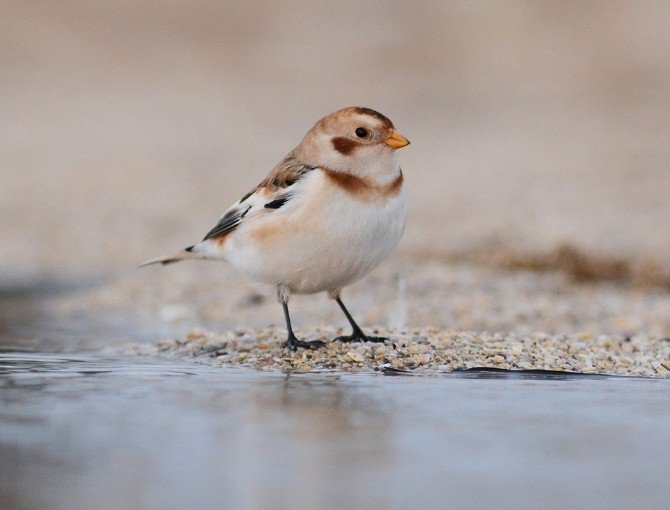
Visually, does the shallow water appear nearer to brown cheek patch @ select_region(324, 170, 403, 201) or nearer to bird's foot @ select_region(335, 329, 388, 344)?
bird's foot @ select_region(335, 329, 388, 344)

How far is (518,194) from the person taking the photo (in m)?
11.9

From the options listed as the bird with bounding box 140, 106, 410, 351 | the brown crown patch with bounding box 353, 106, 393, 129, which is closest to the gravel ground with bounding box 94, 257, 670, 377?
the bird with bounding box 140, 106, 410, 351

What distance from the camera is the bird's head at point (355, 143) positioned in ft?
17.3

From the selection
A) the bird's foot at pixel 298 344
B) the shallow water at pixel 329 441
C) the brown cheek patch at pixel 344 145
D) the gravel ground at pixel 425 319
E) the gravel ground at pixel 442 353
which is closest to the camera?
the shallow water at pixel 329 441

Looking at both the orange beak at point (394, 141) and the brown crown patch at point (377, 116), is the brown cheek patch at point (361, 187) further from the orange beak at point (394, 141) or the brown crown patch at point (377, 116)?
the brown crown patch at point (377, 116)

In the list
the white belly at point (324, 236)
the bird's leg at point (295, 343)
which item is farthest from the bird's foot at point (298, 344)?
the white belly at point (324, 236)

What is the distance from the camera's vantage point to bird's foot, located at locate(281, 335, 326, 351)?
17.7ft

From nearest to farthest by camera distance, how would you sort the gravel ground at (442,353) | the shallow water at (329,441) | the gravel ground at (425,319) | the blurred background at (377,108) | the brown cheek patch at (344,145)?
the shallow water at (329,441)
the gravel ground at (442,353)
the gravel ground at (425,319)
the brown cheek patch at (344,145)
the blurred background at (377,108)

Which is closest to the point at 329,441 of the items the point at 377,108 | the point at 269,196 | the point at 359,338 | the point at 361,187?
the point at 361,187

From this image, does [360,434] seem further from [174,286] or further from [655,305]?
[174,286]

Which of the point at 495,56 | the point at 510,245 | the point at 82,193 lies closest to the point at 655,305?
the point at 510,245

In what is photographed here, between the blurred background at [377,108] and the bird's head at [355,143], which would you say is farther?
the blurred background at [377,108]

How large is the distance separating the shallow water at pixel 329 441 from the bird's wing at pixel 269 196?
96 centimetres

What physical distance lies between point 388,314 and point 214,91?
16.5 m
